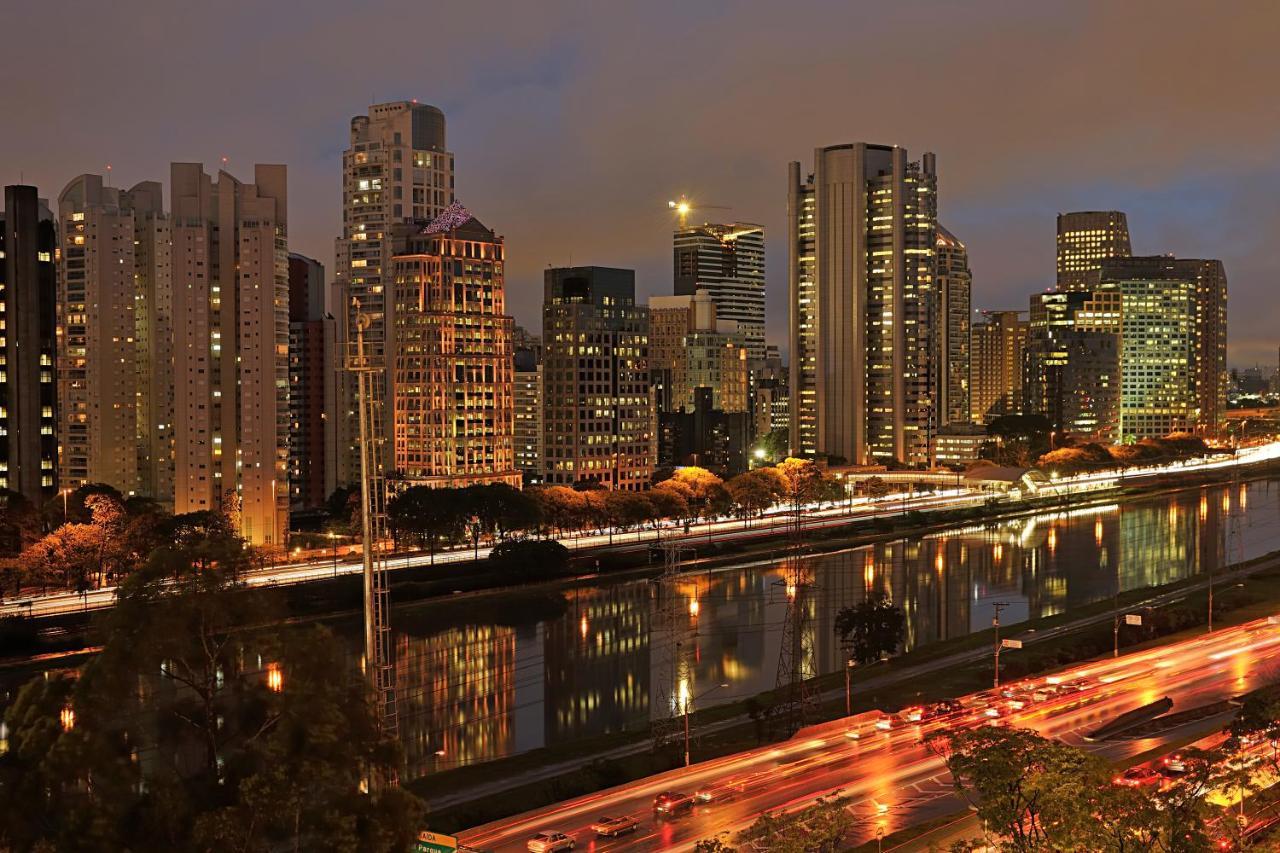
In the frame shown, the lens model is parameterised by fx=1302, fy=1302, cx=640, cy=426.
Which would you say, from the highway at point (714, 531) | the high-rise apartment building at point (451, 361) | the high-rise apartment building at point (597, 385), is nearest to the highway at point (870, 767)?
the highway at point (714, 531)

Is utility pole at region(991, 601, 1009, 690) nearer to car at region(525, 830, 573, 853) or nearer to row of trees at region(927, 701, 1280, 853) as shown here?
car at region(525, 830, 573, 853)

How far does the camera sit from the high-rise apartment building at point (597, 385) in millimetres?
96438

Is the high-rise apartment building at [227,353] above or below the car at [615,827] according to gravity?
above

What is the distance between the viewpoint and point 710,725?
35750mm

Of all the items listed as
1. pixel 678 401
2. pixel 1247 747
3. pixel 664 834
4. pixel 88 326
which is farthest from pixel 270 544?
pixel 678 401

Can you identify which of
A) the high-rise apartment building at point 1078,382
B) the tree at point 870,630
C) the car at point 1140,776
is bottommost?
the tree at point 870,630

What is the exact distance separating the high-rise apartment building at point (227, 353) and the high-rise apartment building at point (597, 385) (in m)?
27.3

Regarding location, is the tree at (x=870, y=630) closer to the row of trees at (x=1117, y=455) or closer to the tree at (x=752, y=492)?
the tree at (x=752, y=492)

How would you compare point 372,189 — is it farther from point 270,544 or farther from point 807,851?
point 807,851

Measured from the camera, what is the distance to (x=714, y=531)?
3179 inches

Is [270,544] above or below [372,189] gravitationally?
below

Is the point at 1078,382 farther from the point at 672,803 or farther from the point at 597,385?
the point at 672,803

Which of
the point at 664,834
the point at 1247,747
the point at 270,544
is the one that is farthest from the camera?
the point at 270,544

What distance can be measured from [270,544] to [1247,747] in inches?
2172
